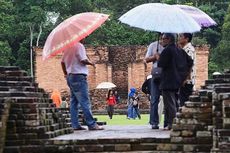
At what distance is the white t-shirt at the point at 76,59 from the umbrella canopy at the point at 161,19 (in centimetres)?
81

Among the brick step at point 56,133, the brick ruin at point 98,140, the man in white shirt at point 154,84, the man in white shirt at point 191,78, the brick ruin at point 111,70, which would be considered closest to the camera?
the brick ruin at point 98,140

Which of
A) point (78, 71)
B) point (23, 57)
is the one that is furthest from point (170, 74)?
point (23, 57)

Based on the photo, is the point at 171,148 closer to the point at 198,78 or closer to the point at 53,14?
the point at 198,78

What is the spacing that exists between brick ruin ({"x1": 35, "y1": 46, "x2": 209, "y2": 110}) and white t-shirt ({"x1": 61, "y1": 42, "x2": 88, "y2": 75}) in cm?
2651

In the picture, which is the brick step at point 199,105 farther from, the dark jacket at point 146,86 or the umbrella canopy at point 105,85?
the umbrella canopy at point 105,85

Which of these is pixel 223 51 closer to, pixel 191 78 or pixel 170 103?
pixel 191 78

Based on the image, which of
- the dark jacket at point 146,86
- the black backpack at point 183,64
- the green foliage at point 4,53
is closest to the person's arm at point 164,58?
the black backpack at point 183,64

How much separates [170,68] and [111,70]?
3021 centimetres

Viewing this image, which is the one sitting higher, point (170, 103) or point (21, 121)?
point (170, 103)

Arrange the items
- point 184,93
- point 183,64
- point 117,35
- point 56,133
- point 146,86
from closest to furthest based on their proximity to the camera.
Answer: point 56,133 < point 183,64 < point 184,93 < point 146,86 < point 117,35

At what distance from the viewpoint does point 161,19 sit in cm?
1029

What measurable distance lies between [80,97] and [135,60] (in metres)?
29.0

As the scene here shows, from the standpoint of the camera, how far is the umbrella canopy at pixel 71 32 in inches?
405

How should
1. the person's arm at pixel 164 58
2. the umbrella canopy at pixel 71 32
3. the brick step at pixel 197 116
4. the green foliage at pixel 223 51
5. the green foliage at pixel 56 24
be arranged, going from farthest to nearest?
the green foliage at pixel 56 24 → the green foliage at pixel 223 51 → the umbrella canopy at pixel 71 32 → the person's arm at pixel 164 58 → the brick step at pixel 197 116
